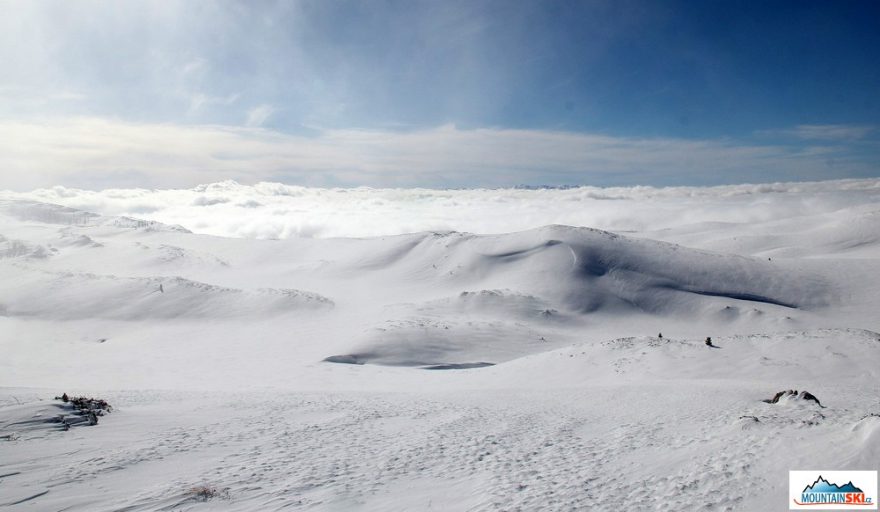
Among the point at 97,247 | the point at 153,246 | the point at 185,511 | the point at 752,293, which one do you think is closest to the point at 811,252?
the point at 752,293

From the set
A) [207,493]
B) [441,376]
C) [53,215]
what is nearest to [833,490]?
[207,493]

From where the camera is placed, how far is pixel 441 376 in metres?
23.8

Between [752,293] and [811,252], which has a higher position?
[811,252]

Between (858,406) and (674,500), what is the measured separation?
334 inches

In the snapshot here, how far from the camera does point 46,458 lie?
926cm

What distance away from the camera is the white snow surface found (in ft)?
27.2

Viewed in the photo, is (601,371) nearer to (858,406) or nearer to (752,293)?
(858,406)

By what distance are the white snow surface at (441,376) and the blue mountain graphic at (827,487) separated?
412 mm

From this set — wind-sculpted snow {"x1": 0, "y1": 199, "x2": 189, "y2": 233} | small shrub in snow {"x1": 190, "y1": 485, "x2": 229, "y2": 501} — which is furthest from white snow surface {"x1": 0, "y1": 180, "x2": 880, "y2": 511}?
wind-sculpted snow {"x1": 0, "y1": 199, "x2": 189, "y2": 233}

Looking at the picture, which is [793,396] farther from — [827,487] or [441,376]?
[441,376]

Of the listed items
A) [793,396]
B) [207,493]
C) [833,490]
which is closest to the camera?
[833,490]

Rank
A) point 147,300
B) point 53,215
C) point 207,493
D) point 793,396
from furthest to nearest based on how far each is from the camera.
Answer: point 53,215, point 147,300, point 793,396, point 207,493

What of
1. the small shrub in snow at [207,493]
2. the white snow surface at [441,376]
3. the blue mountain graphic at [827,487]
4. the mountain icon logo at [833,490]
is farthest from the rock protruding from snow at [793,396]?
the small shrub in snow at [207,493]

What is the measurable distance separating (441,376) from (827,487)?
58.2 feet
